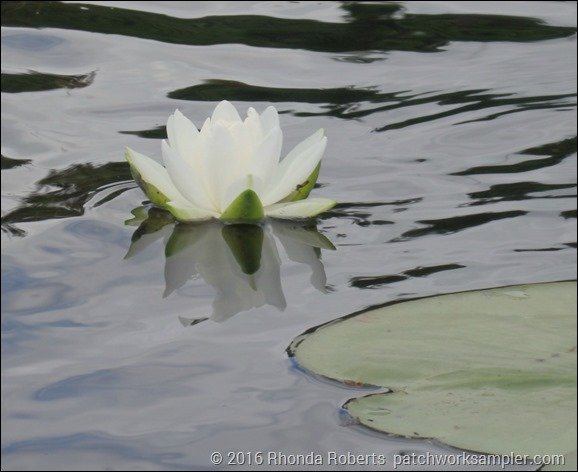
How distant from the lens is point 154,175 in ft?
8.95

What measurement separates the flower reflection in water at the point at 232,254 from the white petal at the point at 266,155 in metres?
0.15

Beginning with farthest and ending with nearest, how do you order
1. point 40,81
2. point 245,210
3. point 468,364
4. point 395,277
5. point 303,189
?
point 40,81 < point 303,189 < point 245,210 < point 395,277 < point 468,364

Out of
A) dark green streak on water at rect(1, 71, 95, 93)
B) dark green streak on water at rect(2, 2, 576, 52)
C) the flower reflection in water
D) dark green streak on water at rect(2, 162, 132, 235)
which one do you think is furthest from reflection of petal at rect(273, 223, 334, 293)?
dark green streak on water at rect(2, 2, 576, 52)

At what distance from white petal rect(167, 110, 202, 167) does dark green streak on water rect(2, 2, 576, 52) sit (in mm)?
1629

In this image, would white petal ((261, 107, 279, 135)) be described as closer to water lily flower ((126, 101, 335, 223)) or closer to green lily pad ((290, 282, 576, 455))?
water lily flower ((126, 101, 335, 223))

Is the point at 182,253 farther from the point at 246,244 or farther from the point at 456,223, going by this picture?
the point at 456,223

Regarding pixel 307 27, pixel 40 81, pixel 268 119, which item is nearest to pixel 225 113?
pixel 268 119

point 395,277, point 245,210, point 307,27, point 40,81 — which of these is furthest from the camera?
point 307,27

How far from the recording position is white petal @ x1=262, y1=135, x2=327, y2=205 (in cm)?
271

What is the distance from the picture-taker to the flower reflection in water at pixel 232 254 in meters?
2.35

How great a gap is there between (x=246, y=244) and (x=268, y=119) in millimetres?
430

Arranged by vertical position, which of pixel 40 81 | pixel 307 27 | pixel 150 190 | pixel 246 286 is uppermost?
pixel 307 27

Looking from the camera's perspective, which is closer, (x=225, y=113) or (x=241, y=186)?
(x=241, y=186)

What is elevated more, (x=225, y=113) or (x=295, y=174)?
(x=225, y=113)
